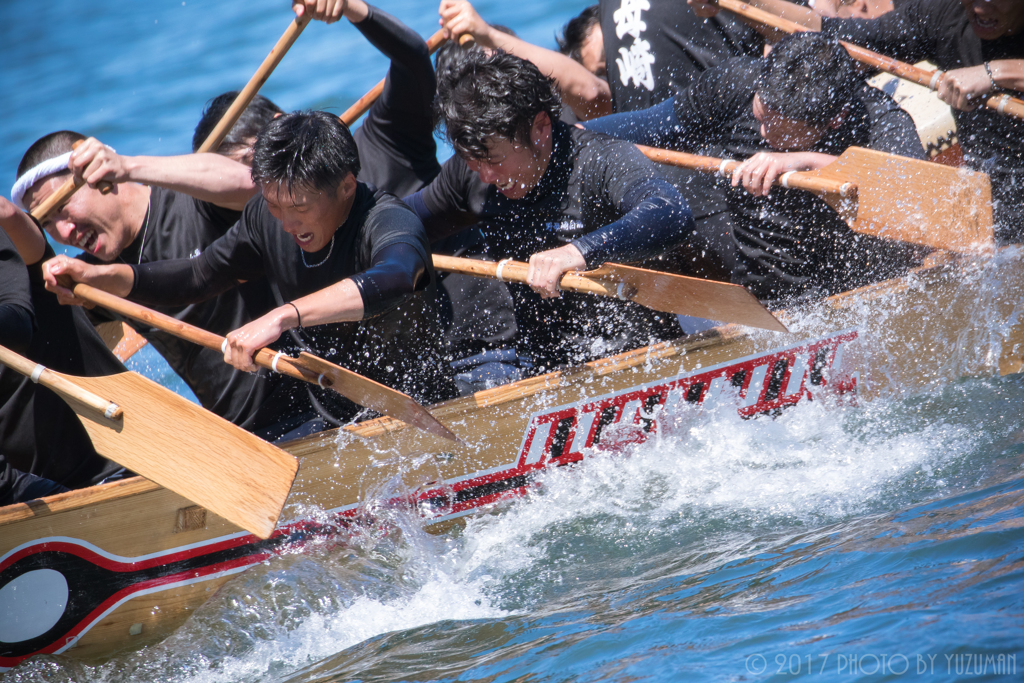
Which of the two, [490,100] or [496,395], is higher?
A: [490,100]

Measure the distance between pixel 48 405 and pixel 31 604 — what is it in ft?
1.80

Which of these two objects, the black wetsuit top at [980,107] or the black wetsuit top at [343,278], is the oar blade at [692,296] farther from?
the black wetsuit top at [980,107]

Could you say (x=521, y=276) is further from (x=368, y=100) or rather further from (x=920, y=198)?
(x=368, y=100)

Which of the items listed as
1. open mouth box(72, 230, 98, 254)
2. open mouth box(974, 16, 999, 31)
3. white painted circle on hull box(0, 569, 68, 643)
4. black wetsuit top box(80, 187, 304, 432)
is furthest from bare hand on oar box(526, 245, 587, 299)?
open mouth box(974, 16, 999, 31)

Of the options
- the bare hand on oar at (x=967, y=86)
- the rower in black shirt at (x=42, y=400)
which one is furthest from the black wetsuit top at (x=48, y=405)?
the bare hand on oar at (x=967, y=86)

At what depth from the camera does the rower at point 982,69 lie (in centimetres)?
265

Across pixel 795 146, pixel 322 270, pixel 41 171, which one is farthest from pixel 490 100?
pixel 41 171

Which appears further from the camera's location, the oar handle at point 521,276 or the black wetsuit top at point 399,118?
the black wetsuit top at point 399,118

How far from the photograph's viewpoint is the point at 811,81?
2580mm

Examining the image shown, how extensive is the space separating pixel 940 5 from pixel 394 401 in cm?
233

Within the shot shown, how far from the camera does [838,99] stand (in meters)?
2.63

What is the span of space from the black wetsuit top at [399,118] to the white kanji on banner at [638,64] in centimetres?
99

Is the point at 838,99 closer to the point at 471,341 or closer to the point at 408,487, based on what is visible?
the point at 471,341

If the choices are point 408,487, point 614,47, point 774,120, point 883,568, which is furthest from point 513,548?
point 614,47
